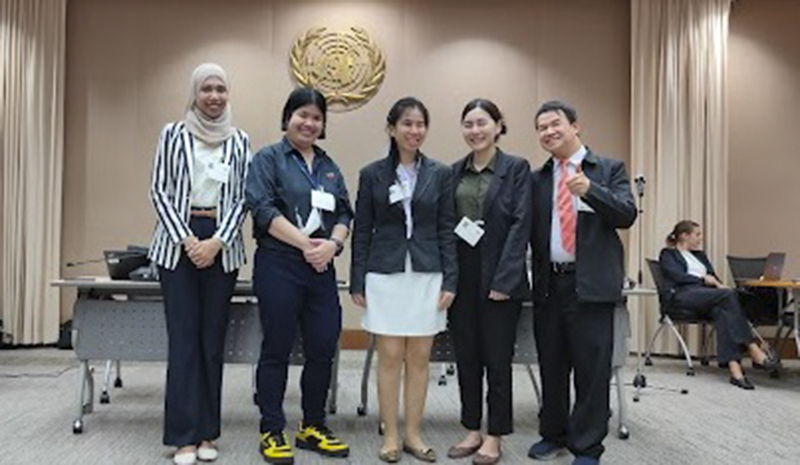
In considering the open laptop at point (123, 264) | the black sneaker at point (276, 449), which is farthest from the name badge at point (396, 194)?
the open laptop at point (123, 264)

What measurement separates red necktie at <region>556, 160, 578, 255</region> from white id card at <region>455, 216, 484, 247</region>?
0.34 meters

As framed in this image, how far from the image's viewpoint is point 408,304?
295 cm

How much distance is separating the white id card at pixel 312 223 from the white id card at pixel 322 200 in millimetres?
28

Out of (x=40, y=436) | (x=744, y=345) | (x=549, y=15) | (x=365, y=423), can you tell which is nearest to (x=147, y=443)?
(x=40, y=436)

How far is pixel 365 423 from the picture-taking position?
12.2 ft

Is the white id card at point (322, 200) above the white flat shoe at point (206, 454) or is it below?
above

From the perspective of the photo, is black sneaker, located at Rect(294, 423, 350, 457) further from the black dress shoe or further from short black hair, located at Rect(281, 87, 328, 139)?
the black dress shoe

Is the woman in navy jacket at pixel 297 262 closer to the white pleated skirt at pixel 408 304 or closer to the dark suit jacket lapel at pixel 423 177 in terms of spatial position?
the white pleated skirt at pixel 408 304

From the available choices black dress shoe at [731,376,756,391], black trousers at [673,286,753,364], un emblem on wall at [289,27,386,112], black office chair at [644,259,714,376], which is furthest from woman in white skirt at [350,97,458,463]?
un emblem on wall at [289,27,386,112]

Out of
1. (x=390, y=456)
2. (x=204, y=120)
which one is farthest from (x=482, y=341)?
(x=204, y=120)

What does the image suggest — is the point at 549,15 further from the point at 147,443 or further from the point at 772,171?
the point at 147,443

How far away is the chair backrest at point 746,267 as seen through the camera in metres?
6.14

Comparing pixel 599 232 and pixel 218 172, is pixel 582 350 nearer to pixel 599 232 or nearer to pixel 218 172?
pixel 599 232

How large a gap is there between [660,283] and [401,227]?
145 inches
